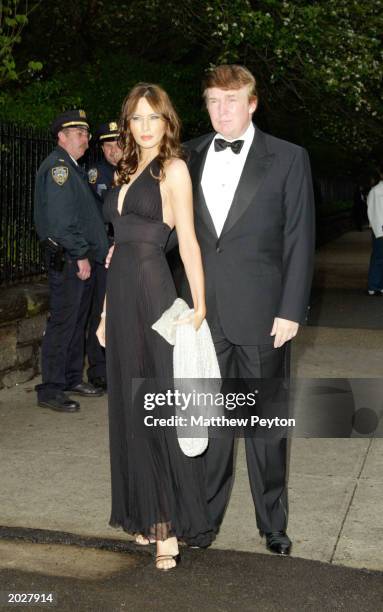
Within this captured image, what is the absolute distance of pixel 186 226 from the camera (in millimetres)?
4375

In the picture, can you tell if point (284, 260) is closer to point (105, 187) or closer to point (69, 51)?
point (105, 187)

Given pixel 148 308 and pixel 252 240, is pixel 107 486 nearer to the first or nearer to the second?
pixel 148 308

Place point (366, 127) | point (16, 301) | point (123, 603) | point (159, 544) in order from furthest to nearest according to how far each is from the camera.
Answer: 1. point (366, 127)
2. point (16, 301)
3. point (159, 544)
4. point (123, 603)

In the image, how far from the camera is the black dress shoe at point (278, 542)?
4.78m

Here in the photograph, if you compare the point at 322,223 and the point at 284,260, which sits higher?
the point at 284,260

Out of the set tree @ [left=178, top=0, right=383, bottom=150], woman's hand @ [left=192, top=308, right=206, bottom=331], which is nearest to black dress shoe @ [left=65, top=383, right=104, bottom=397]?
woman's hand @ [left=192, top=308, right=206, bottom=331]

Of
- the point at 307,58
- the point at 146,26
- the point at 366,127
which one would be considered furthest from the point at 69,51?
the point at 366,127

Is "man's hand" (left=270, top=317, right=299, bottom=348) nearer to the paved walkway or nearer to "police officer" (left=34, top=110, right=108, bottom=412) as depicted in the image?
the paved walkway

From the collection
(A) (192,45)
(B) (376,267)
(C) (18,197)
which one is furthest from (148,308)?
(A) (192,45)

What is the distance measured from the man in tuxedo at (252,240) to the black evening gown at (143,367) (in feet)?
0.89

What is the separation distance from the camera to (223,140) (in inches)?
183

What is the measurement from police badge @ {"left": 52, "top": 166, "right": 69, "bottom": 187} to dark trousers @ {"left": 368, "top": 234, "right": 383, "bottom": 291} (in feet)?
28.1

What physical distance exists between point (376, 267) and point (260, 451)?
11.3 meters

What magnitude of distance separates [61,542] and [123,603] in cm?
79
